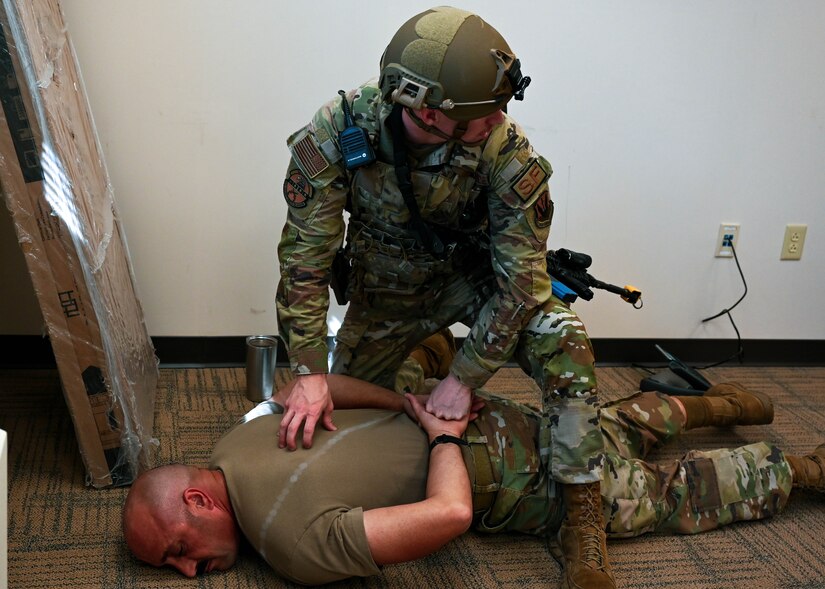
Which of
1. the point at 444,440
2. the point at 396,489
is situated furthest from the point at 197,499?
the point at 444,440

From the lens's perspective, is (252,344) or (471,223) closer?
(471,223)

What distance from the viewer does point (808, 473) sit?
1831 mm

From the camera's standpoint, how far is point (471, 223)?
1.72m

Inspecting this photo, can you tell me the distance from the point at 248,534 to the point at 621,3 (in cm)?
182

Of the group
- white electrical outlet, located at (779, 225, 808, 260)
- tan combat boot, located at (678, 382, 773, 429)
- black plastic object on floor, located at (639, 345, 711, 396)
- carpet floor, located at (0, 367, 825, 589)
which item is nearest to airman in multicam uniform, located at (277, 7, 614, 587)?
carpet floor, located at (0, 367, 825, 589)

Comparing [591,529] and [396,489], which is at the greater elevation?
[396,489]

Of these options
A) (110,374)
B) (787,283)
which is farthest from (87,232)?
(787,283)

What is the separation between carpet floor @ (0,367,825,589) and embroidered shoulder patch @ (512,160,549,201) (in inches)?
29.7

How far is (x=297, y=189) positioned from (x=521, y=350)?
1.95 feet

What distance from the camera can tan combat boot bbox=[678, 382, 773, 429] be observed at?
6.67ft

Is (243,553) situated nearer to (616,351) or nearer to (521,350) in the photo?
(521,350)

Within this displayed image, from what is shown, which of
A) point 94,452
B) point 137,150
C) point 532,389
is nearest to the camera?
point 94,452

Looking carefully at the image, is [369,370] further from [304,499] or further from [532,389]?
[532,389]

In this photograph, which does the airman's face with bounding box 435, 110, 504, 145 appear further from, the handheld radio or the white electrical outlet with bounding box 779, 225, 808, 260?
the white electrical outlet with bounding box 779, 225, 808, 260
